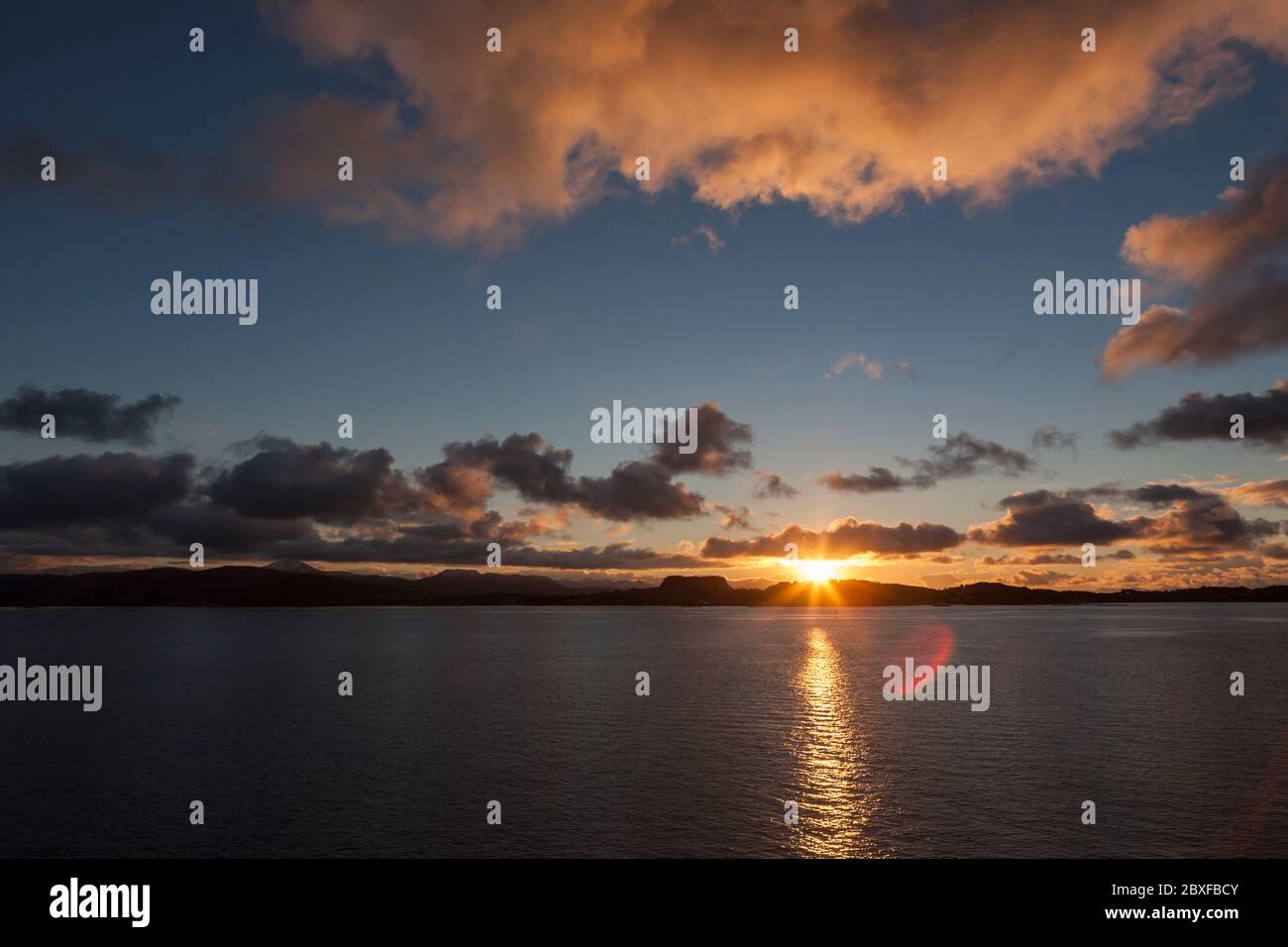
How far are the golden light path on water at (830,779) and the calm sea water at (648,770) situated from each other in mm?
227

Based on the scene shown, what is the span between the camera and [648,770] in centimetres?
5475

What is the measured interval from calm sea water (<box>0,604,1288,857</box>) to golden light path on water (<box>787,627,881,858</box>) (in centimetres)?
23

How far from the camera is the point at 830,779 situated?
5294cm

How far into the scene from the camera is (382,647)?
192 metres

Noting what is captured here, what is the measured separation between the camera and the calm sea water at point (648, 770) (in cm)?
4016

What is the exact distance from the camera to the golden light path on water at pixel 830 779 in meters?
39.9

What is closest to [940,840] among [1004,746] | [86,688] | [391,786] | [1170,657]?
[1004,746]

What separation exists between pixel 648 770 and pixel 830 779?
12303mm

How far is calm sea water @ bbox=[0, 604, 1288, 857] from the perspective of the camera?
40156 mm

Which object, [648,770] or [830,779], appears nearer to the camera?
[830,779]

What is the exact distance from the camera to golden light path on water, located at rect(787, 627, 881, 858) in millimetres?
39875
